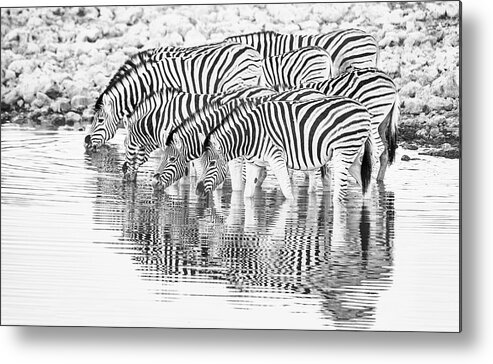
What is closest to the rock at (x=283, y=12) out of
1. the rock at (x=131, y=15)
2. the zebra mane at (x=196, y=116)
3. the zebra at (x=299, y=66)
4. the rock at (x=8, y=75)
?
the zebra at (x=299, y=66)

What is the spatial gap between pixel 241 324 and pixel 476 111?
1.24 metres

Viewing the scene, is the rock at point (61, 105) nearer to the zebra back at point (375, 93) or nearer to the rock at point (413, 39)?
the zebra back at point (375, 93)

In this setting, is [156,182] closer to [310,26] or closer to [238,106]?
[238,106]

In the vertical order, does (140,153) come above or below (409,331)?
above

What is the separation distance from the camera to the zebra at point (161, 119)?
4.30 m

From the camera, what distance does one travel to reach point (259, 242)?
4.20 meters

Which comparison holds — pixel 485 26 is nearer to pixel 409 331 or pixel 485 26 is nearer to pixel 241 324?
pixel 409 331

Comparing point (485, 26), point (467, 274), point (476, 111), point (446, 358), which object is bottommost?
point (446, 358)

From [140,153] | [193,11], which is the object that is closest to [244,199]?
[140,153]

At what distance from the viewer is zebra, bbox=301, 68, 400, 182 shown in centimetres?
419

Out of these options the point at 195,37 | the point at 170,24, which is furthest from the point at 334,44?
the point at 170,24

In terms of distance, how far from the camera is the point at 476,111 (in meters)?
4.13

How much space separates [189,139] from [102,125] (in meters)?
0.37

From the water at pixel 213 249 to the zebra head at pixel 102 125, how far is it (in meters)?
0.04
